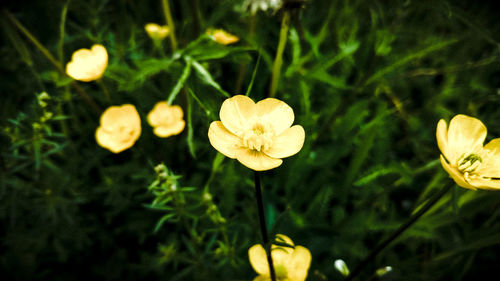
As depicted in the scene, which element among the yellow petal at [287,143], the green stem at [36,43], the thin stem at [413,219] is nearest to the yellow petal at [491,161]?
the thin stem at [413,219]

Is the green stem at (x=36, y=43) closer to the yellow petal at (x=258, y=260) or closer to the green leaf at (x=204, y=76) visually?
the green leaf at (x=204, y=76)

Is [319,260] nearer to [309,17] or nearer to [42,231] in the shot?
[42,231]

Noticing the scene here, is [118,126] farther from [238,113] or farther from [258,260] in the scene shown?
[258,260]

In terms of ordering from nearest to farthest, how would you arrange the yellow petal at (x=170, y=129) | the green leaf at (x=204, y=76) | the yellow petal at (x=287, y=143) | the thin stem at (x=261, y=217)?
1. the thin stem at (x=261, y=217)
2. the yellow petal at (x=287, y=143)
3. the green leaf at (x=204, y=76)
4. the yellow petal at (x=170, y=129)

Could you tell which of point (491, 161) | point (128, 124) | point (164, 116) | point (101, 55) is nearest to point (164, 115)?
point (164, 116)

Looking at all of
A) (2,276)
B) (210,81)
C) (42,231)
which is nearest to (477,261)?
(210,81)
